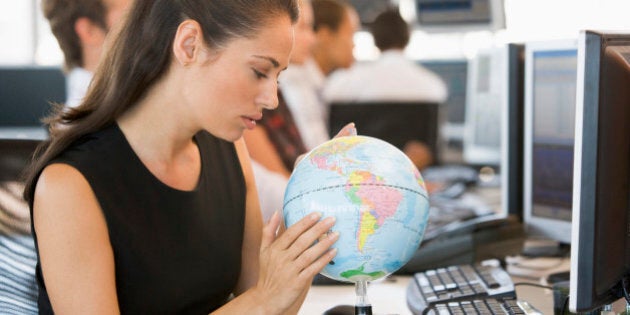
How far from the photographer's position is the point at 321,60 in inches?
178

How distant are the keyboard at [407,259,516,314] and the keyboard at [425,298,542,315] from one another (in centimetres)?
4

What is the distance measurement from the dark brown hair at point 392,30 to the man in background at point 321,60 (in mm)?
156

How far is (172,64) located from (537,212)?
1.07 m

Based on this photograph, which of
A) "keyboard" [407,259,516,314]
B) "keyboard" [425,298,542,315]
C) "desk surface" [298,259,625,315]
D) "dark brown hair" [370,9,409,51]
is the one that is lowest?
"desk surface" [298,259,625,315]

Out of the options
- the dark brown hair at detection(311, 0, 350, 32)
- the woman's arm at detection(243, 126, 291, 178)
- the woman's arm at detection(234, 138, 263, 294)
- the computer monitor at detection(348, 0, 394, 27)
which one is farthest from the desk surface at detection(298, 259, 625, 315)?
the computer monitor at detection(348, 0, 394, 27)

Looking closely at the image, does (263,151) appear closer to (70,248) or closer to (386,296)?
(386,296)

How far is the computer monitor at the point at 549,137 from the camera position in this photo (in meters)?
1.98

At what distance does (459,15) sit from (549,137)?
1.77 metres

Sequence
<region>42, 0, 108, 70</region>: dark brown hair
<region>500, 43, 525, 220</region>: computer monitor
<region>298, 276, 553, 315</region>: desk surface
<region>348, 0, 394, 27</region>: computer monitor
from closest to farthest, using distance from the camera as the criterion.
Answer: <region>298, 276, 553, 315</region>: desk surface
<region>500, 43, 525, 220</region>: computer monitor
<region>42, 0, 108, 70</region>: dark brown hair
<region>348, 0, 394, 27</region>: computer monitor

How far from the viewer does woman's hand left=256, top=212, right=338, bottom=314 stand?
1239mm

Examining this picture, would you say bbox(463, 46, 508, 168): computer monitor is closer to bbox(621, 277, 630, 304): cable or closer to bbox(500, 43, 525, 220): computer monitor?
bbox(500, 43, 525, 220): computer monitor

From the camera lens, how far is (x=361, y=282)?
1309 mm

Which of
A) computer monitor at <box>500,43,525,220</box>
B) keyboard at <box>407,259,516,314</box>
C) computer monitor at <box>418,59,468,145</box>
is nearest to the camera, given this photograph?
keyboard at <box>407,259,516,314</box>

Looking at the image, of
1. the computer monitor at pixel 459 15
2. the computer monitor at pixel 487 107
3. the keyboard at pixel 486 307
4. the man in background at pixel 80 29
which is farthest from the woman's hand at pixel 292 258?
the computer monitor at pixel 459 15
